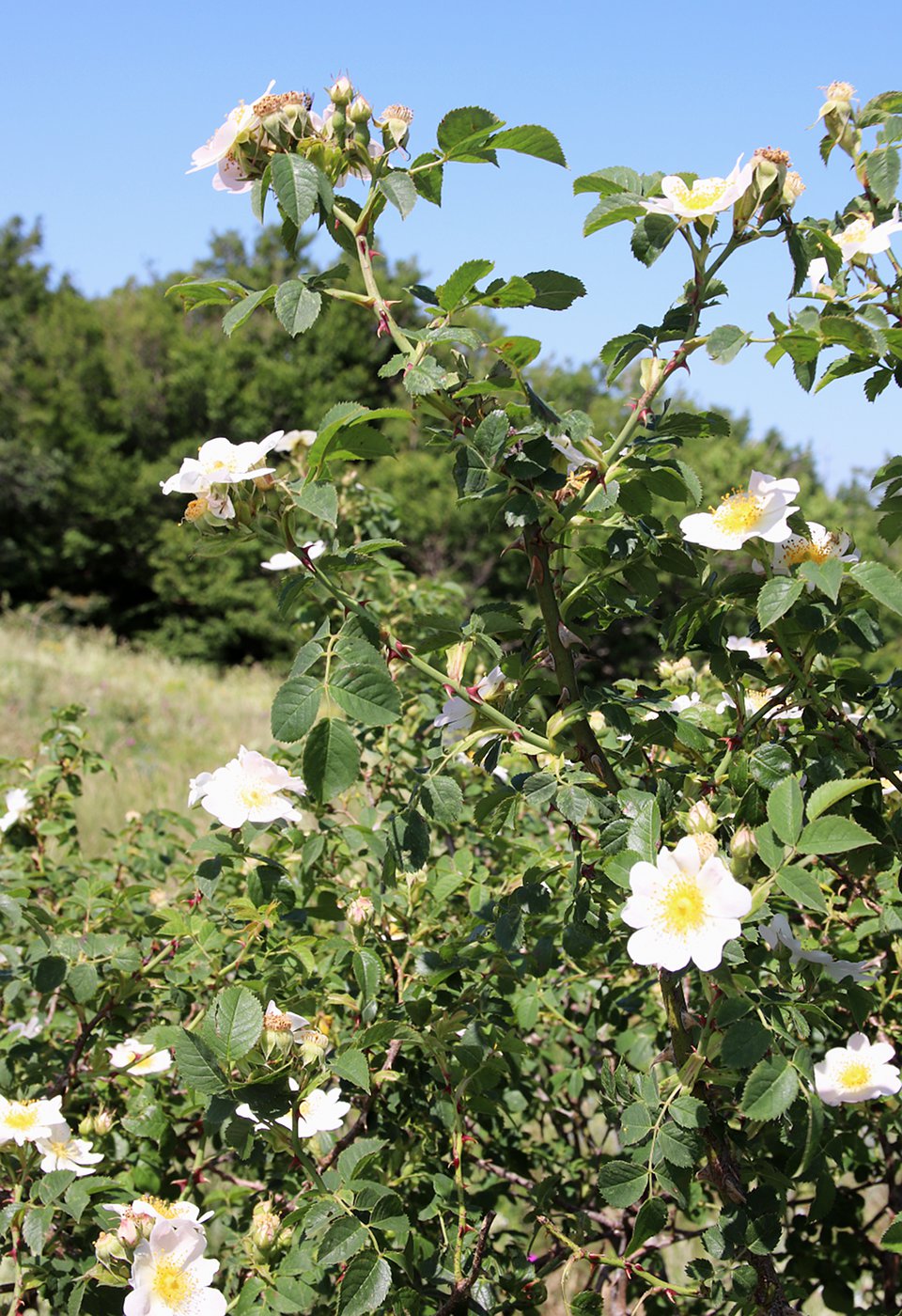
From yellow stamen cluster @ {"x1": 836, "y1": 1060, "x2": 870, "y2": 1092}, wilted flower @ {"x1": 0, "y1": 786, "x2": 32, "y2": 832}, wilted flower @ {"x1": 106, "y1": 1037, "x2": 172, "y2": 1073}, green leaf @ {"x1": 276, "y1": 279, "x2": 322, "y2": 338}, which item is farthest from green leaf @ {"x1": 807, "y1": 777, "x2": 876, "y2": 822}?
wilted flower @ {"x1": 0, "y1": 786, "x2": 32, "y2": 832}

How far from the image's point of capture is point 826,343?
3.10 feet

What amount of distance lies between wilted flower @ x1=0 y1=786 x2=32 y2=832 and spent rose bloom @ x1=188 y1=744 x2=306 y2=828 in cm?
75

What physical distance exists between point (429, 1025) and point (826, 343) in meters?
0.81

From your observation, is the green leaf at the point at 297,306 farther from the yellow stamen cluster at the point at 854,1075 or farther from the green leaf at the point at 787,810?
the yellow stamen cluster at the point at 854,1075

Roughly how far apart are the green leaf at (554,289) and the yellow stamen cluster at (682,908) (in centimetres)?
54

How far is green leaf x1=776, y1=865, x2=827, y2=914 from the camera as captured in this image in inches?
31.1

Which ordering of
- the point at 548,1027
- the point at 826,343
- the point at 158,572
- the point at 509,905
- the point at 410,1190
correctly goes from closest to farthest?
A: the point at 826,343 < the point at 509,905 < the point at 410,1190 < the point at 548,1027 < the point at 158,572

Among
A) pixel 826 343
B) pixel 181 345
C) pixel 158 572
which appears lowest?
pixel 158 572

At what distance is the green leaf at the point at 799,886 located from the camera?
79cm

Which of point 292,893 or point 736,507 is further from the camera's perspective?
point 292,893

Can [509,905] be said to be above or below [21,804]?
A: above

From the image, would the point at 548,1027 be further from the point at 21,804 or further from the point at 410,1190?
the point at 21,804

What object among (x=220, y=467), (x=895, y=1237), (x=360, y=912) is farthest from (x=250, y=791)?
(x=895, y=1237)

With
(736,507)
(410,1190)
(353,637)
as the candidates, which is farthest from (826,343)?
(410,1190)
